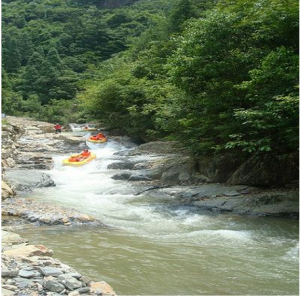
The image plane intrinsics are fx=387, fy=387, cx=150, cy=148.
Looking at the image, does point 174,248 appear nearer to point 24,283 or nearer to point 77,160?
point 24,283

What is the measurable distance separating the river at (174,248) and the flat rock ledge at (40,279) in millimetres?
556

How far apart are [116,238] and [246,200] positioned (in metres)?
4.27

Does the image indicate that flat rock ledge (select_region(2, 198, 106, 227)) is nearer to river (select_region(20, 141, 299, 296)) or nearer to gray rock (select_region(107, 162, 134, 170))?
river (select_region(20, 141, 299, 296))

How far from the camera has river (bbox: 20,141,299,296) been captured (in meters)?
5.70

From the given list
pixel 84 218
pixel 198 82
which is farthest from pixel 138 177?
pixel 84 218

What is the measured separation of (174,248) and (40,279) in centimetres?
303

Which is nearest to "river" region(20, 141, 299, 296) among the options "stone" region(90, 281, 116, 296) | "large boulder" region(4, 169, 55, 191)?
"stone" region(90, 281, 116, 296)

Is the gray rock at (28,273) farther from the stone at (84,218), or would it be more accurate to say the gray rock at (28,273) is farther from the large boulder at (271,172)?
the large boulder at (271,172)

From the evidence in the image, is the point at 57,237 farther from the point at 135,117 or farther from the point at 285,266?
the point at 135,117

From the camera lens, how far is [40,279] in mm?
4938

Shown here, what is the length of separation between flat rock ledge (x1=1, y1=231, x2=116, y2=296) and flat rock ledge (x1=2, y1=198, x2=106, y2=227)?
2.86 metres

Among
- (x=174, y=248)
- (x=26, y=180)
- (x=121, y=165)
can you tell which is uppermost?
(x=121, y=165)

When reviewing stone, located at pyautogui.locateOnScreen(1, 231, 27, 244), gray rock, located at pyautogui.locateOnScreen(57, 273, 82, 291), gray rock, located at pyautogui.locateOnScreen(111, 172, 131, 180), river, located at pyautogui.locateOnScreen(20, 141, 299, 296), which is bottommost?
river, located at pyautogui.locateOnScreen(20, 141, 299, 296)

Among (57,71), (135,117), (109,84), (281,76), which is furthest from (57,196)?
(57,71)
